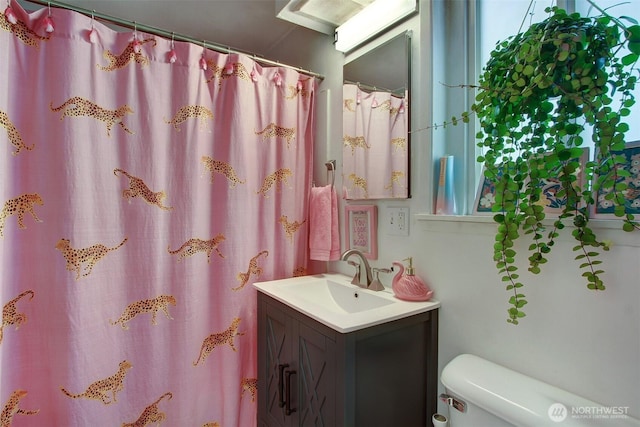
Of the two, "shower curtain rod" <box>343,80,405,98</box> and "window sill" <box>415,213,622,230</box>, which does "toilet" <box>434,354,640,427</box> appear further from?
"shower curtain rod" <box>343,80,405,98</box>

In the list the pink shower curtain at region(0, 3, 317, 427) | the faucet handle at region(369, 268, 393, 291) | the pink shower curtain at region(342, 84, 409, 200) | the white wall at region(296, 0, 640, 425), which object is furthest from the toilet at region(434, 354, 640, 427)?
the pink shower curtain at region(0, 3, 317, 427)

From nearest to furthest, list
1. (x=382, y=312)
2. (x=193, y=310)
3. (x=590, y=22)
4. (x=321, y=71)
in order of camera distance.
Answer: (x=590, y=22) < (x=382, y=312) < (x=193, y=310) < (x=321, y=71)

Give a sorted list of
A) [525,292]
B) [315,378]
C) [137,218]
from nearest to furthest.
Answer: [525,292]
[315,378]
[137,218]

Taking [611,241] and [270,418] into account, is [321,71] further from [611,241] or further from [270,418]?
[270,418]

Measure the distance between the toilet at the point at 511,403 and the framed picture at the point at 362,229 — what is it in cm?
62

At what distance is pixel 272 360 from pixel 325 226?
663mm

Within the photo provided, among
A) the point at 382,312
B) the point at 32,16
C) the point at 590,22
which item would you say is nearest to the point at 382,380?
the point at 382,312

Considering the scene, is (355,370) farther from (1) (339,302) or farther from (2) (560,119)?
(2) (560,119)

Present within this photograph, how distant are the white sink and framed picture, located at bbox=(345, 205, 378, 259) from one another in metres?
0.17

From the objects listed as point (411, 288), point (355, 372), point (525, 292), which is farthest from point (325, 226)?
point (525, 292)

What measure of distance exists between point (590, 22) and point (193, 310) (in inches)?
64.4

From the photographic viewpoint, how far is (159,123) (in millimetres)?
1360

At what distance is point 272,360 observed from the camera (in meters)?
1.37

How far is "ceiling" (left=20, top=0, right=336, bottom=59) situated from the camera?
1658 millimetres
